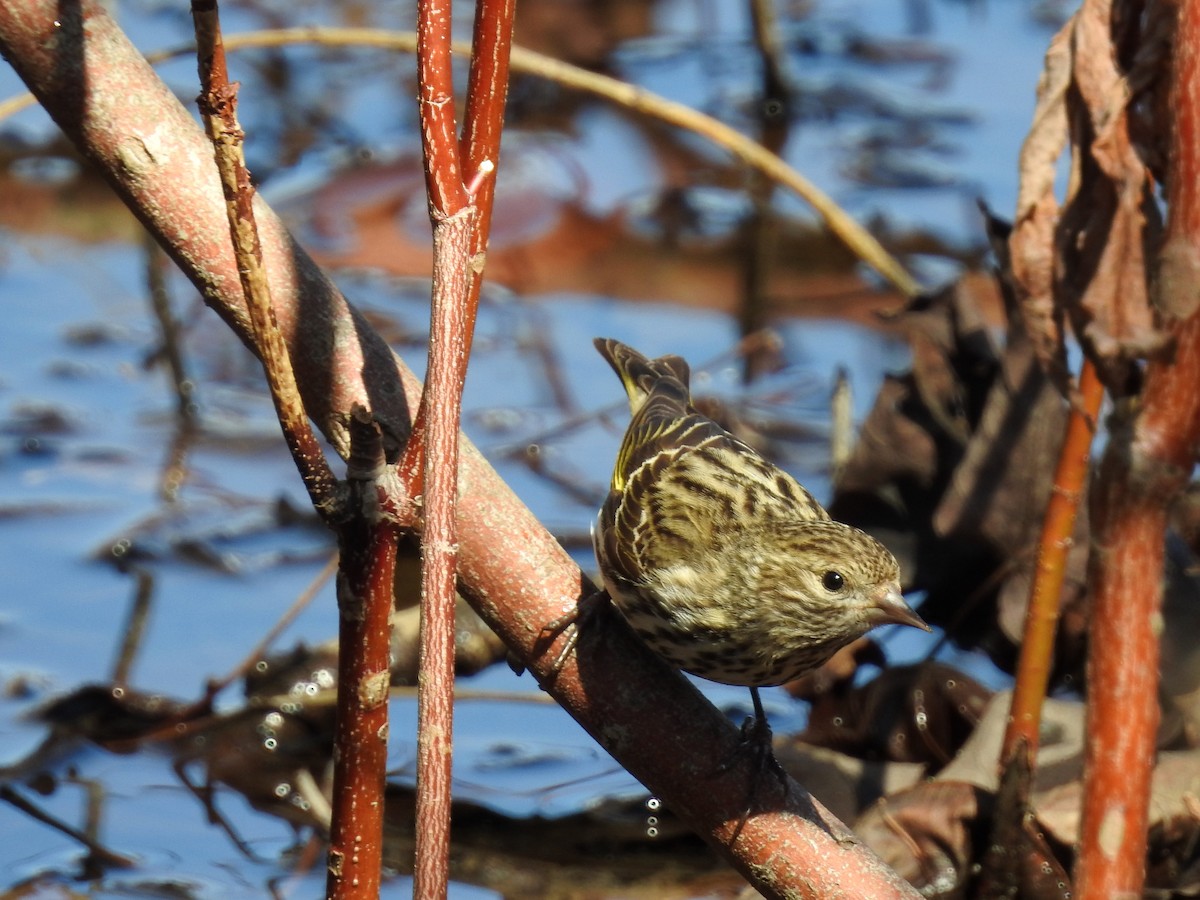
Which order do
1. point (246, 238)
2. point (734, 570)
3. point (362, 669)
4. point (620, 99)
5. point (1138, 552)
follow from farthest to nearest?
point (620, 99) → point (734, 570) → point (362, 669) → point (246, 238) → point (1138, 552)

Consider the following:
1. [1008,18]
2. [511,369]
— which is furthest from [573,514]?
[1008,18]

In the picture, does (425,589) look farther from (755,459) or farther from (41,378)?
(41,378)

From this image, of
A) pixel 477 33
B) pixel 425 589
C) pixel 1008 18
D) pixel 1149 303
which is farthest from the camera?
pixel 1008 18

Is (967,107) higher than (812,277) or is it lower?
higher

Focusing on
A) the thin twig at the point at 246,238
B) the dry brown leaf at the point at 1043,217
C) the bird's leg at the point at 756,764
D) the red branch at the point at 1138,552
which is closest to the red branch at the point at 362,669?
the thin twig at the point at 246,238

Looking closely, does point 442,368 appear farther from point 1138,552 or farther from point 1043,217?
point 1043,217

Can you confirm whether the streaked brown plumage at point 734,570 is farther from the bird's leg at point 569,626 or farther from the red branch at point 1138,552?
the red branch at point 1138,552

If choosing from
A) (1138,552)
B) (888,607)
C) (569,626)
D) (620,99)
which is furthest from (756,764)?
(620,99)
